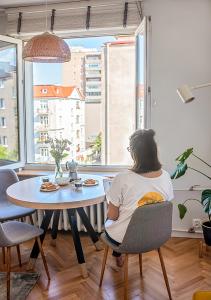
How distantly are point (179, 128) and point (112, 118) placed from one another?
32.3 inches

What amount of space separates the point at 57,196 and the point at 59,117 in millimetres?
1638

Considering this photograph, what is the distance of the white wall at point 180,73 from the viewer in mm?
3285

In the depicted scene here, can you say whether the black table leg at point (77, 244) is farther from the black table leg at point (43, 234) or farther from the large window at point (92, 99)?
the large window at point (92, 99)

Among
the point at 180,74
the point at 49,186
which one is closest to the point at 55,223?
the point at 49,186

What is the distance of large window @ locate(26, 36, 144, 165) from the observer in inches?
149

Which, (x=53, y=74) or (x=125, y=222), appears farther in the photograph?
(x=53, y=74)

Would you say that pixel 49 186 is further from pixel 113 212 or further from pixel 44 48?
pixel 44 48

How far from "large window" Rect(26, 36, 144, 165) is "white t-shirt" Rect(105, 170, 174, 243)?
1479 mm

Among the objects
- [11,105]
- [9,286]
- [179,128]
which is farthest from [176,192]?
[11,105]

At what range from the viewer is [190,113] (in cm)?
338

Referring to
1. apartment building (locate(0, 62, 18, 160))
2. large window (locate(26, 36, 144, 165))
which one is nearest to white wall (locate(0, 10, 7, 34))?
apartment building (locate(0, 62, 18, 160))

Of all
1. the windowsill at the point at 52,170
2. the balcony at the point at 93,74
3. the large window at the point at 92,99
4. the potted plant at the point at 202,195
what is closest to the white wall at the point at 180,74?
the potted plant at the point at 202,195

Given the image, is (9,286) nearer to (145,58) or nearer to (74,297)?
(74,297)

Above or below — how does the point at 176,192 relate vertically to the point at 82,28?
below
